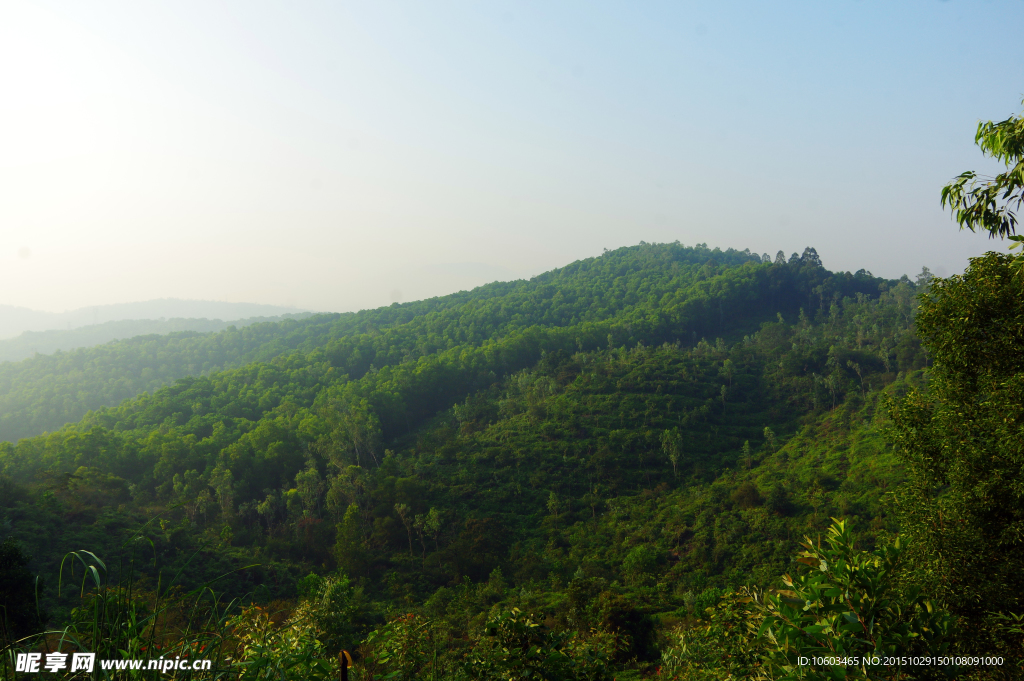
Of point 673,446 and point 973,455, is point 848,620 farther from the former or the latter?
point 673,446

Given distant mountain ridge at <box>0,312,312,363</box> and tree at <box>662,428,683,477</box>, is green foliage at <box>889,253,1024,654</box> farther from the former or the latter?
distant mountain ridge at <box>0,312,312,363</box>

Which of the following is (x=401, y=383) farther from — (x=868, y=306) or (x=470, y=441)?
(x=868, y=306)

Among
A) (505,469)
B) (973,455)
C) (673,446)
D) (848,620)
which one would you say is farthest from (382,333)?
(848,620)

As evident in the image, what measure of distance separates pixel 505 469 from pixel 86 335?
545ft

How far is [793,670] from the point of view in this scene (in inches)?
137

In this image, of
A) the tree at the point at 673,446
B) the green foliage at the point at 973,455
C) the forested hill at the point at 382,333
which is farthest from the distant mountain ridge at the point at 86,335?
the green foliage at the point at 973,455

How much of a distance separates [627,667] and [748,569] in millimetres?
11740

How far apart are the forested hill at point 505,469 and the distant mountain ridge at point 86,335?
72.0 m

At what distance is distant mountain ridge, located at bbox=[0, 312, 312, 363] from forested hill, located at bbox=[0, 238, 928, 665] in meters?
72.0

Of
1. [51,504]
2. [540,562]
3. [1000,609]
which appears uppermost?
[1000,609]

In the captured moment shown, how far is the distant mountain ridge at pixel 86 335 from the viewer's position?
128 metres

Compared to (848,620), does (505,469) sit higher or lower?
lower

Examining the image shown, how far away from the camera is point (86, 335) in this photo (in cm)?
14788

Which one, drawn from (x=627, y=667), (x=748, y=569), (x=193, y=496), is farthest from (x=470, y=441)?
(x=627, y=667)
